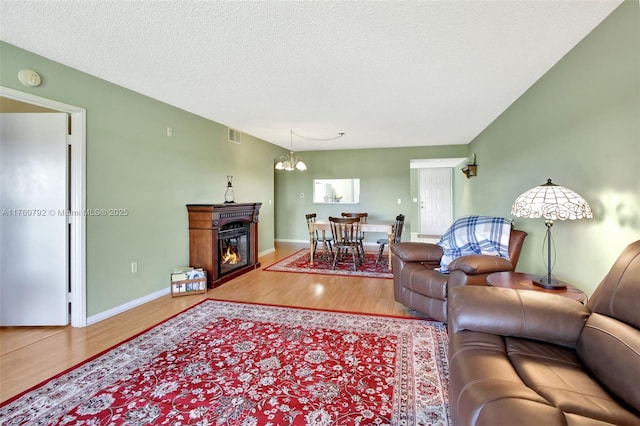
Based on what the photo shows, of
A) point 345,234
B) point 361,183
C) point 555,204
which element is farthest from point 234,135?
point 555,204

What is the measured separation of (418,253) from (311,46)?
2164 mm

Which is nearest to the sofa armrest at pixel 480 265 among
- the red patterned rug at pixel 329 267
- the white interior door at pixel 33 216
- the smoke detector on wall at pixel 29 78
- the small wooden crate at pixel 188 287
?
the red patterned rug at pixel 329 267

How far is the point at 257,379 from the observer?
1906mm

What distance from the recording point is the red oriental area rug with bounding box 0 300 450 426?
5.23 feet

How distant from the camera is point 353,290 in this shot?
12.3 ft

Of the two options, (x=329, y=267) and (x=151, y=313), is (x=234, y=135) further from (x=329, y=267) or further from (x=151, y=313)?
(x=151, y=313)

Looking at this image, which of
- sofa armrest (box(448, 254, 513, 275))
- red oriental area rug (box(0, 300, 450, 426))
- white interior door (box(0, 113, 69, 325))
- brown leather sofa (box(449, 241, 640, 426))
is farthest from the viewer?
white interior door (box(0, 113, 69, 325))

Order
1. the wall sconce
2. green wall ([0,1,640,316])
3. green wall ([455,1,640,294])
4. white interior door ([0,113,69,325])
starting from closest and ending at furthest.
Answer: green wall ([455,1,640,294]) < green wall ([0,1,640,316]) < white interior door ([0,113,69,325]) < the wall sconce

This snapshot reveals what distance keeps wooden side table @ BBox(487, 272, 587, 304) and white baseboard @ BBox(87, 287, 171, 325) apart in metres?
3.45

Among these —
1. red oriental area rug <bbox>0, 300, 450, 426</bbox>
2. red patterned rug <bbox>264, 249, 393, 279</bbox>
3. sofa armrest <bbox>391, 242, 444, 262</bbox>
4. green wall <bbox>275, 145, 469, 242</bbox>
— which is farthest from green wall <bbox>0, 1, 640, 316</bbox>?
green wall <bbox>275, 145, 469, 242</bbox>

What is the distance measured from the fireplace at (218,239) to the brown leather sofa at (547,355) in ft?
10.2

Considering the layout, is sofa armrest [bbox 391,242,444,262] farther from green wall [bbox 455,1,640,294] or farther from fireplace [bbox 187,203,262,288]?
fireplace [bbox 187,203,262,288]

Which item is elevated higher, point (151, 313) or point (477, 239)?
point (477, 239)

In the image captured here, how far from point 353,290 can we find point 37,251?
3250mm
